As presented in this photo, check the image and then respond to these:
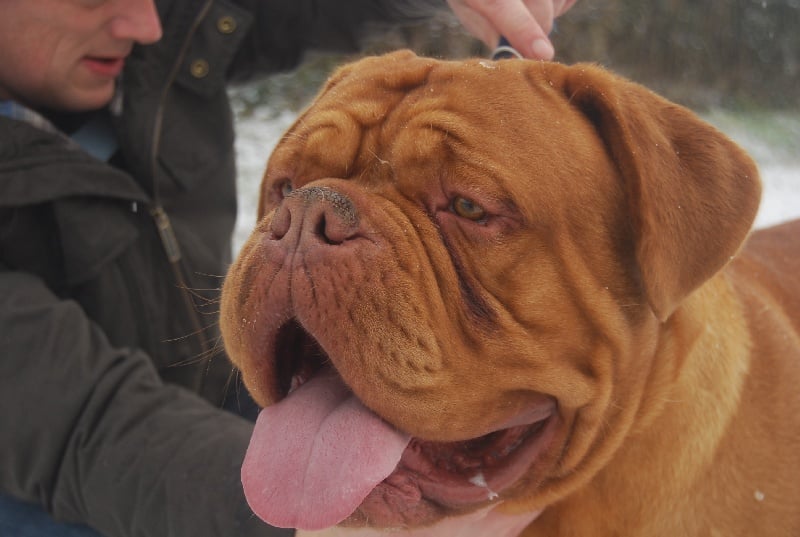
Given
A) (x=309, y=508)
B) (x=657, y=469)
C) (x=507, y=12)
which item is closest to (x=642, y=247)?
(x=657, y=469)

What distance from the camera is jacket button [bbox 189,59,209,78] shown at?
3.26 meters

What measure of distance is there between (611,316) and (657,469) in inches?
15.7

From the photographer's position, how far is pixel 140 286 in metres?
2.98

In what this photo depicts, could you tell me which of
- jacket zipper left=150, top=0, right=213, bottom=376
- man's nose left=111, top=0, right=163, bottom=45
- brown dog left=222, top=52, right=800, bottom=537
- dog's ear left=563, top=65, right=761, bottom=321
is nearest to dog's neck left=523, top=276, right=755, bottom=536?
brown dog left=222, top=52, right=800, bottom=537

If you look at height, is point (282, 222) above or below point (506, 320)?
above

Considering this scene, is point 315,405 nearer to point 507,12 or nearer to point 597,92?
point 597,92

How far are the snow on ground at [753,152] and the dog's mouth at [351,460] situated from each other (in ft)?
13.2

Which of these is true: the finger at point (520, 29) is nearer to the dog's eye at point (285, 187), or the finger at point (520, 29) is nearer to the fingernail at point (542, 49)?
the fingernail at point (542, 49)

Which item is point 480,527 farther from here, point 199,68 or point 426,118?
point 199,68

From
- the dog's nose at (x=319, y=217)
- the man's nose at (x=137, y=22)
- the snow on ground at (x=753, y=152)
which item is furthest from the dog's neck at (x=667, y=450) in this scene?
the snow on ground at (x=753, y=152)

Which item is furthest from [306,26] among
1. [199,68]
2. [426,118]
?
[426,118]

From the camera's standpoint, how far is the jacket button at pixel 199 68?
10.7 ft

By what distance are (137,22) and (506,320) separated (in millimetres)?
2002

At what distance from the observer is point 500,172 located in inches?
66.0
